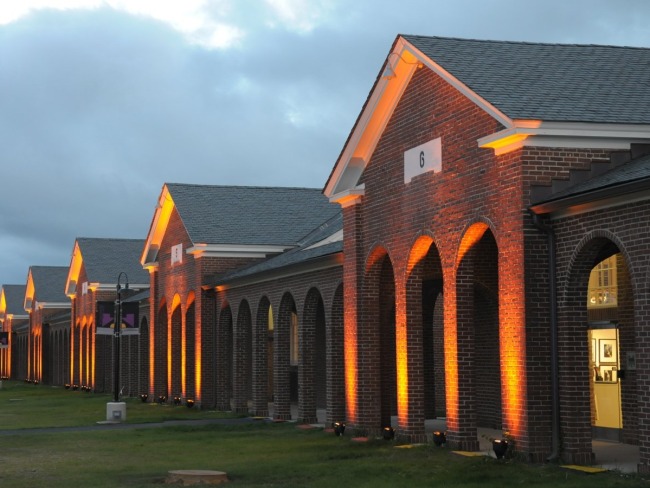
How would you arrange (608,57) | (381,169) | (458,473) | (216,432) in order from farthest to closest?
(216,432) < (381,169) < (608,57) < (458,473)

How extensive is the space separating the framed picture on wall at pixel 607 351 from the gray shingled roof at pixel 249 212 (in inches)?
752

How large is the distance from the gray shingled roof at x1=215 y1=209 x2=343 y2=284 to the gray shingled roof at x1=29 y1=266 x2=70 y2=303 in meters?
42.9

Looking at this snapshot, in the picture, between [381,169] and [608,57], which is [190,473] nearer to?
[381,169]

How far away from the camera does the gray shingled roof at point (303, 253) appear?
29.6m

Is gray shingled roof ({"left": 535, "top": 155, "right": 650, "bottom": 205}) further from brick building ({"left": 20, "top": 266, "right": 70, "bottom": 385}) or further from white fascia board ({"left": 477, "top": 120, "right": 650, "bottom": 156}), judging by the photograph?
brick building ({"left": 20, "top": 266, "right": 70, "bottom": 385})

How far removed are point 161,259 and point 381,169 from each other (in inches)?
878

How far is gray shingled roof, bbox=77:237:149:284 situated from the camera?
2424 inches

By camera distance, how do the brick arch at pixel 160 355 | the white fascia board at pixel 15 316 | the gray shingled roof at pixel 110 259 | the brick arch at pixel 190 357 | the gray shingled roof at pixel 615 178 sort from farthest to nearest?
the white fascia board at pixel 15 316
the gray shingled roof at pixel 110 259
the brick arch at pixel 160 355
the brick arch at pixel 190 357
the gray shingled roof at pixel 615 178

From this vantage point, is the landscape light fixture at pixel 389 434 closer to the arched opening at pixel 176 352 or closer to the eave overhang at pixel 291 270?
the eave overhang at pixel 291 270

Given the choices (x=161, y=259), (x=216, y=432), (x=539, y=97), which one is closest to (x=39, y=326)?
(x=161, y=259)

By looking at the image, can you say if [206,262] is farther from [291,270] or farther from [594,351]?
[594,351]

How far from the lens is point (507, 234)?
1867 cm

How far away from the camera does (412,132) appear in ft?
75.2

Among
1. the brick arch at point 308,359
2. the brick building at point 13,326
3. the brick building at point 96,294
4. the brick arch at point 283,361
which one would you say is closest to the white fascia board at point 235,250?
the brick arch at point 283,361
